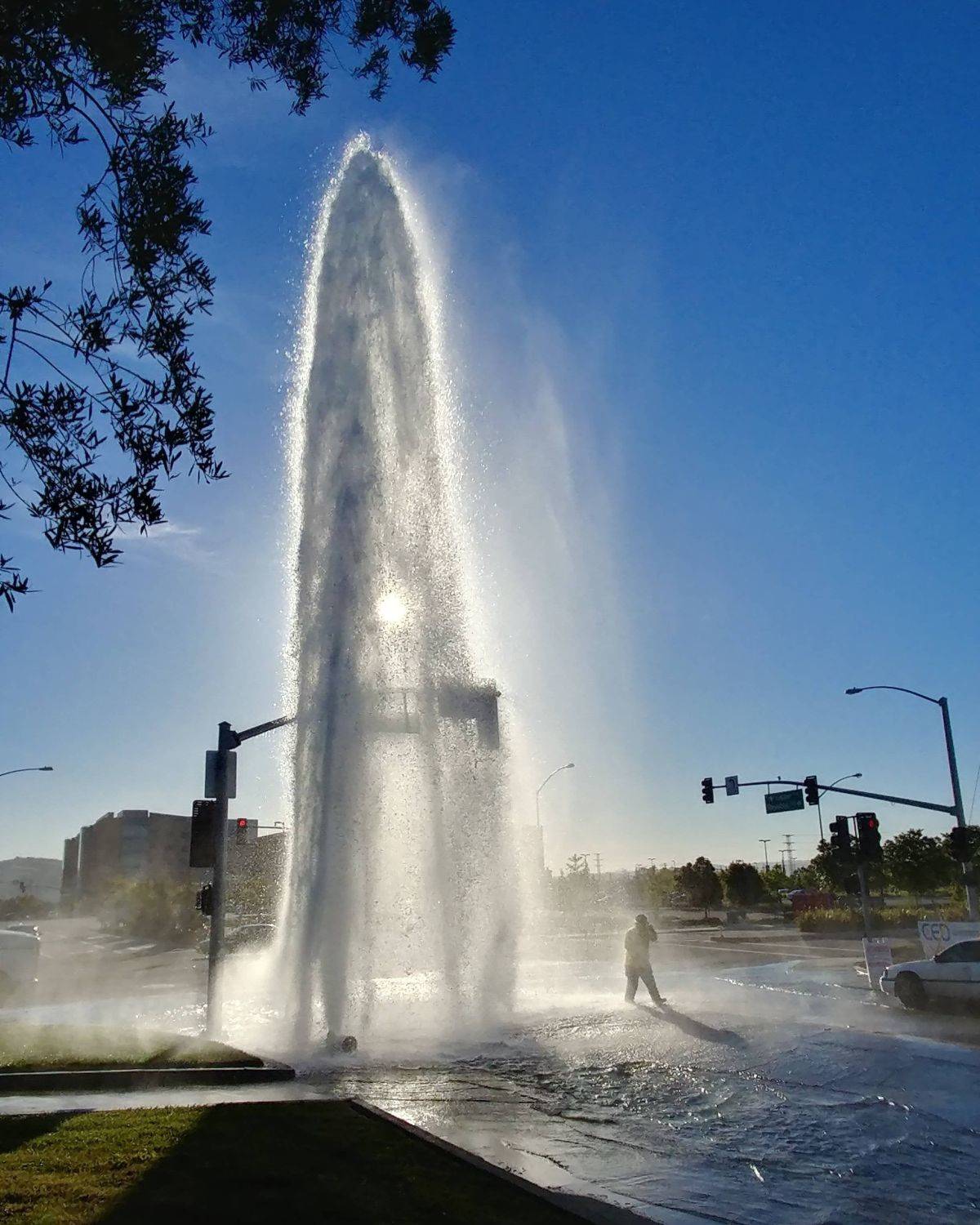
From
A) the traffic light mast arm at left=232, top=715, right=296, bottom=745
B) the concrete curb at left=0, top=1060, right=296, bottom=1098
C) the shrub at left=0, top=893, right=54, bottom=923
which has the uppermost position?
the traffic light mast arm at left=232, top=715, right=296, bottom=745

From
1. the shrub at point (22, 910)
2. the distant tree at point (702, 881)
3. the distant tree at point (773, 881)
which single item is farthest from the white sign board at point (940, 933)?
the shrub at point (22, 910)

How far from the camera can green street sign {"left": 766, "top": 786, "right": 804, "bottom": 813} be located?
1553 inches

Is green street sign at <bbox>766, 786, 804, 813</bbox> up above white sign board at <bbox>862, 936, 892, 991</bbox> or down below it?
above

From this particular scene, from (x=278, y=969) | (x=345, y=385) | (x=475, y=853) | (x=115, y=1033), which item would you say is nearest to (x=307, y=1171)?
(x=115, y=1033)

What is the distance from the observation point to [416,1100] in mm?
10406

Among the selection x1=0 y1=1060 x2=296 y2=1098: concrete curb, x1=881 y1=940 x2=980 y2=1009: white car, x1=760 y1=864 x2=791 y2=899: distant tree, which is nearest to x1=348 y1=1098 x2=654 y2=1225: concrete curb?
x1=0 y1=1060 x2=296 y2=1098: concrete curb

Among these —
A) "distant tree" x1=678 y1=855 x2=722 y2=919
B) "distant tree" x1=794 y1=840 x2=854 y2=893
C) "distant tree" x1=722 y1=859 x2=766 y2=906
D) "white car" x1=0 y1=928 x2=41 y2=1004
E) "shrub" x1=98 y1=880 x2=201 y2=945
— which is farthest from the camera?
"distant tree" x1=722 y1=859 x2=766 y2=906

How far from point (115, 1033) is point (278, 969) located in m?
2.75

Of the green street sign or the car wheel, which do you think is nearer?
the car wheel

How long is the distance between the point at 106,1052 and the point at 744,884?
72.2m

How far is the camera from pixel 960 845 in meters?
29.7

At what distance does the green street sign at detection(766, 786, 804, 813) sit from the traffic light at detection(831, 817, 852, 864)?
35.1ft

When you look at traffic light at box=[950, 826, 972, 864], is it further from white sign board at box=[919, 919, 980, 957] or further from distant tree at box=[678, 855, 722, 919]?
distant tree at box=[678, 855, 722, 919]

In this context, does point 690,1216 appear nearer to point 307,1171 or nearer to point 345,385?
point 307,1171
